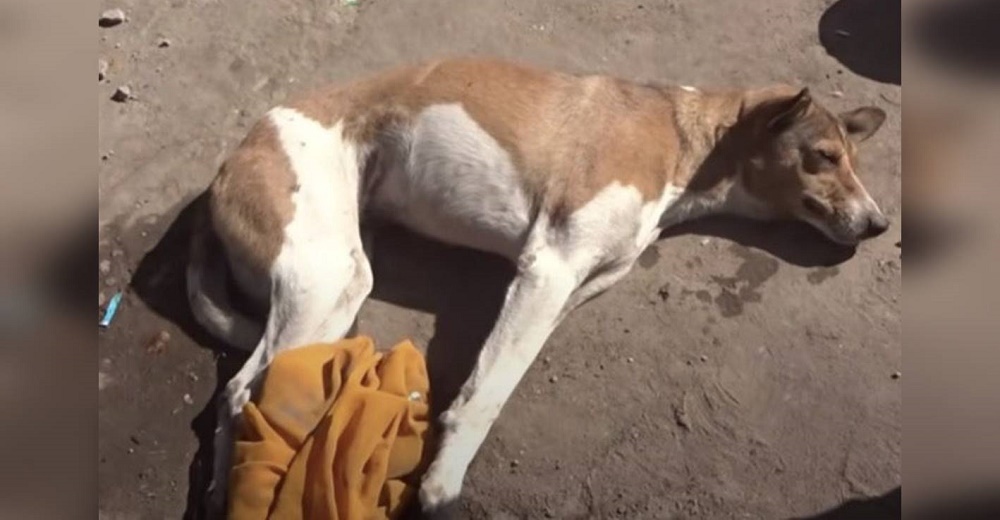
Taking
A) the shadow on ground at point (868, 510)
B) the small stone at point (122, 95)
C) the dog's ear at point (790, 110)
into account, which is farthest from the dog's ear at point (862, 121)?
the small stone at point (122, 95)

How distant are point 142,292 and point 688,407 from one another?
216cm

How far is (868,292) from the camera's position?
4582mm

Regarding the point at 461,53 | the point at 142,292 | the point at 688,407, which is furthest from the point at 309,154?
the point at 688,407

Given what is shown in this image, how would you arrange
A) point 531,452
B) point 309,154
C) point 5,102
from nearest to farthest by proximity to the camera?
point 5,102, point 531,452, point 309,154

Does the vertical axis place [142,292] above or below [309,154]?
below

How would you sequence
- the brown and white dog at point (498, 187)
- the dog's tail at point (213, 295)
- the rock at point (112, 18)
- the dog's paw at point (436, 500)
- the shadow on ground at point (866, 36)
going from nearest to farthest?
the dog's paw at point (436, 500), the brown and white dog at point (498, 187), the dog's tail at point (213, 295), the shadow on ground at point (866, 36), the rock at point (112, 18)

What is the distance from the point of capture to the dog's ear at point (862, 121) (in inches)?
191

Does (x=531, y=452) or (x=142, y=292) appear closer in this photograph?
(x=531, y=452)

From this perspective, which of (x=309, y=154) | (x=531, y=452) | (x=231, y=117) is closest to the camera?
(x=531, y=452)

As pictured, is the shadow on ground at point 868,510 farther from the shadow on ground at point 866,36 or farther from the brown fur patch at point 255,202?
the shadow on ground at point 866,36

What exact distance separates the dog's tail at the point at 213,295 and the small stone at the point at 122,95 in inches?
42.1

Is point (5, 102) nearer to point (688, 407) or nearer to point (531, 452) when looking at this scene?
point (531, 452)

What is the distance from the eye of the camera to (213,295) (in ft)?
14.4

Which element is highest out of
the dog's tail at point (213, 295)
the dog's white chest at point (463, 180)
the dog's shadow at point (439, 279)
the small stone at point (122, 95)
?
the dog's white chest at point (463, 180)
